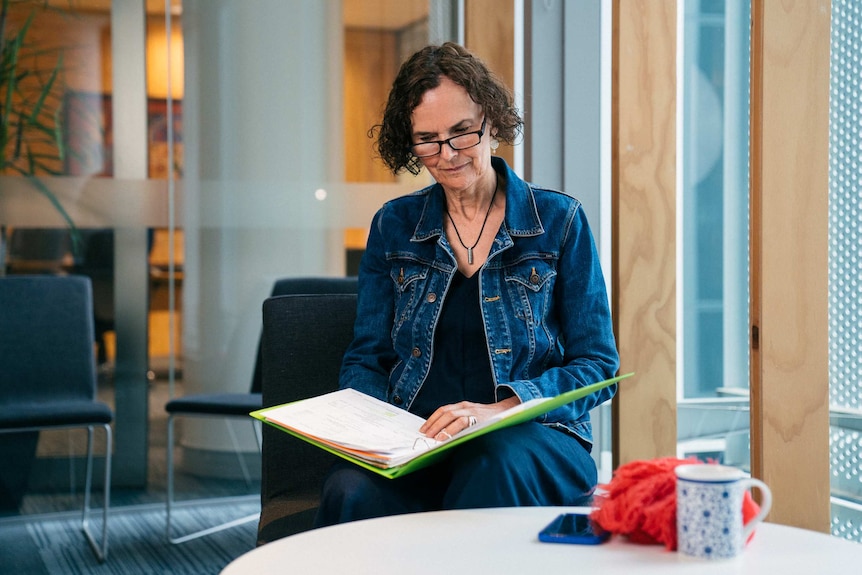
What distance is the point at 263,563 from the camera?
1129mm

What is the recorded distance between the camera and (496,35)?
3.22 m

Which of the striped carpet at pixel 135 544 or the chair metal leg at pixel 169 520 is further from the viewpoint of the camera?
the chair metal leg at pixel 169 520

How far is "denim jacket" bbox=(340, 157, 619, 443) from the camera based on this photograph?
1.83m

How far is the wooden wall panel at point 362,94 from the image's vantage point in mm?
4199

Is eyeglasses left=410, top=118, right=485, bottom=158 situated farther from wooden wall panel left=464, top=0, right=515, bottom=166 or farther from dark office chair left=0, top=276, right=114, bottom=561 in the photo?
dark office chair left=0, top=276, right=114, bottom=561

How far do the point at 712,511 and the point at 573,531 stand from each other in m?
0.20

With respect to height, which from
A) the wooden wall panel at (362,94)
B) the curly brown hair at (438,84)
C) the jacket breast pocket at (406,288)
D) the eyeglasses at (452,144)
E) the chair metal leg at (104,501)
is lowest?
the chair metal leg at (104,501)

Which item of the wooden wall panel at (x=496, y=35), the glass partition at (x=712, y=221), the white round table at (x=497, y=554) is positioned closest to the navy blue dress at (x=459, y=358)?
the white round table at (x=497, y=554)

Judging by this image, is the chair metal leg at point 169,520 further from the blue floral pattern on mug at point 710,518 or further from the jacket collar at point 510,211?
the blue floral pattern on mug at point 710,518

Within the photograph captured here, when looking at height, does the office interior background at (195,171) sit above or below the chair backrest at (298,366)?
above

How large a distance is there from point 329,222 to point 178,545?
1.41 metres

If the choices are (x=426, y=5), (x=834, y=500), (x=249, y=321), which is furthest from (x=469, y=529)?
(x=426, y=5)

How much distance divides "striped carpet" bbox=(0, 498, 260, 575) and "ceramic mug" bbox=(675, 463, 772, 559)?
7.76 feet

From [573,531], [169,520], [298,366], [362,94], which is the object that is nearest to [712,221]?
[298,366]
